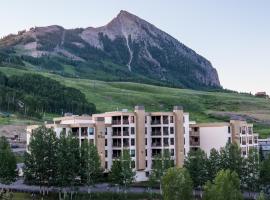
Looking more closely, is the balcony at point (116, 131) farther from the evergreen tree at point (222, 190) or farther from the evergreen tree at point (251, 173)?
the evergreen tree at point (222, 190)

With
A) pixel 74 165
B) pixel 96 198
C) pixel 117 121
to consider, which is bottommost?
pixel 96 198

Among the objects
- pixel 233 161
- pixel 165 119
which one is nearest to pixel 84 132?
pixel 165 119

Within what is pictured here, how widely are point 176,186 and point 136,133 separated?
134 feet

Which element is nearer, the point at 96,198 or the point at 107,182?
the point at 96,198

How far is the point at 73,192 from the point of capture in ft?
368

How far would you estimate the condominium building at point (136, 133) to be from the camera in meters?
130

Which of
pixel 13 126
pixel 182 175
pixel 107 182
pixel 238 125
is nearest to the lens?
pixel 182 175

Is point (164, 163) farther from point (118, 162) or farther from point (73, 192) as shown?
point (73, 192)

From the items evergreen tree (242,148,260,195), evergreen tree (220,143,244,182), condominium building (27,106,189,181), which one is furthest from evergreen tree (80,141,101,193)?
evergreen tree (242,148,260,195)

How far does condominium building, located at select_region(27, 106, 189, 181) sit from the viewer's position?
426 feet

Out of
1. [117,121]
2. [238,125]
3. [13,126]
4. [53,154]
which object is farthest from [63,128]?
[13,126]

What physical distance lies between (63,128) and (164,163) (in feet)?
97.6

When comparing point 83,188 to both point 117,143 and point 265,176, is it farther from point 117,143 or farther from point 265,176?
point 265,176

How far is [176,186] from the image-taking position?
95125 mm
